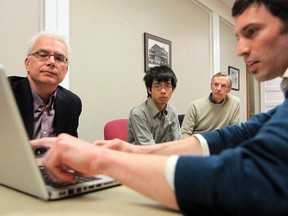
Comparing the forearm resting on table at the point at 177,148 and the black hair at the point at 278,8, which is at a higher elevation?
the black hair at the point at 278,8

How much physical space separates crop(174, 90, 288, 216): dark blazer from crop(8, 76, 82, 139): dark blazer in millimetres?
1137

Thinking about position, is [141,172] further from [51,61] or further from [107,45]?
[107,45]

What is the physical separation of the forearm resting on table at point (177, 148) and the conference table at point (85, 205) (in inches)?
9.1

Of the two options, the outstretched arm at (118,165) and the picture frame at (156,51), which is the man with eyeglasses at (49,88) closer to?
the outstretched arm at (118,165)

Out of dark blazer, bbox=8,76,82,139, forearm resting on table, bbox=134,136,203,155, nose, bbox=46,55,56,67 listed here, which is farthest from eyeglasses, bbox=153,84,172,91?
forearm resting on table, bbox=134,136,203,155

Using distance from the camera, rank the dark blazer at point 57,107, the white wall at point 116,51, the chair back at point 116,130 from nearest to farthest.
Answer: the dark blazer at point 57,107
the chair back at point 116,130
the white wall at point 116,51

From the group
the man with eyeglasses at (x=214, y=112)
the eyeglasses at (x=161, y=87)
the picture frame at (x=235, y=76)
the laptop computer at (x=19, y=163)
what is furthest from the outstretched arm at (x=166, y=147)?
the picture frame at (x=235, y=76)

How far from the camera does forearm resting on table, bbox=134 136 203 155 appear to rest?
0.89 meters

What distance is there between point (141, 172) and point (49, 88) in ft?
4.38

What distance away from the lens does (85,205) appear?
1.92ft

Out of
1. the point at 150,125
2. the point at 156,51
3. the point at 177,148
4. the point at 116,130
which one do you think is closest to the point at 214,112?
the point at 156,51

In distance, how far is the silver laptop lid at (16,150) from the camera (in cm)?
53

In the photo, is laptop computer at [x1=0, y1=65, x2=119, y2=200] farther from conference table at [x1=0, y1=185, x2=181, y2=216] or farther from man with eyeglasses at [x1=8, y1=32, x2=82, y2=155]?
man with eyeglasses at [x1=8, y1=32, x2=82, y2=155]

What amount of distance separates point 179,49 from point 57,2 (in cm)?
196
